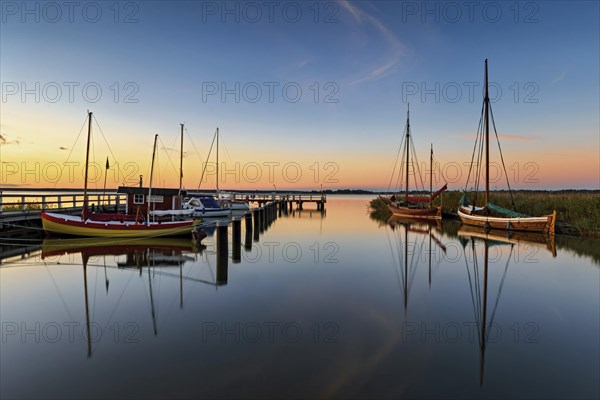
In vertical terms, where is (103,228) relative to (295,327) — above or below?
above

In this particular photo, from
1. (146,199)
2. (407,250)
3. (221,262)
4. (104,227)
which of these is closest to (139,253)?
(104,227)

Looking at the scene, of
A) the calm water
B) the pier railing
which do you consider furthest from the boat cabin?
the calm water

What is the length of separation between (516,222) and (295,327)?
28128 millimetres

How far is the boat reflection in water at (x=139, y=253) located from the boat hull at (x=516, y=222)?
26.1 m

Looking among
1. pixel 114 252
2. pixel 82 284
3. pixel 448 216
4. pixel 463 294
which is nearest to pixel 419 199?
pixel 448 216

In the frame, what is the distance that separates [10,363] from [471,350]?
10271 mm

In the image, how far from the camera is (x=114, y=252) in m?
19.5

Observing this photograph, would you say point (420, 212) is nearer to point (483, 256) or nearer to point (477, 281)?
point (483, 256)

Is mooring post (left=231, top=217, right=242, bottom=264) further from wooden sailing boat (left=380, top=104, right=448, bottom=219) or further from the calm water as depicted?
wooden sailing boat (left=380, top=104, right=448, bottom=219)

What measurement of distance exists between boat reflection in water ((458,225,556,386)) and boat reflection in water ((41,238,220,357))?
9293mm

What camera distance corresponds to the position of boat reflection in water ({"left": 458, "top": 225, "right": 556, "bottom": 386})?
385 inches

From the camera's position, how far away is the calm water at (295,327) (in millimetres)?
6523

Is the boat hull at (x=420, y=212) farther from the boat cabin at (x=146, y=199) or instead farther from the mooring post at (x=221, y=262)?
the mooring post at (x=221, y=262)

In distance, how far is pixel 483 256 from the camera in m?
20.5
